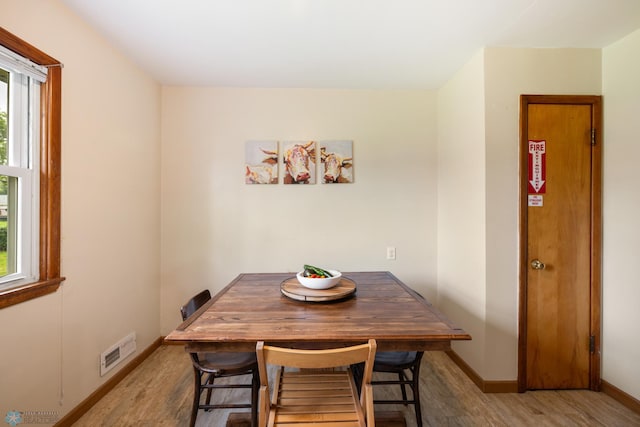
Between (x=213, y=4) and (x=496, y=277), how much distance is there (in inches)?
103

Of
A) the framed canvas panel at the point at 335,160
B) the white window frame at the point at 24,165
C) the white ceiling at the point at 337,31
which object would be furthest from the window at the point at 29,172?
the framed canvas panel at the point at 335,160

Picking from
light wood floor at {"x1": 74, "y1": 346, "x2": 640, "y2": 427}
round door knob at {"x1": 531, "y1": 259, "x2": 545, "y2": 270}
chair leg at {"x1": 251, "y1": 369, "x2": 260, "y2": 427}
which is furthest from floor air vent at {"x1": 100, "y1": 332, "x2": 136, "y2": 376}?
A: round door knob at {"x1": 531, "y1": 259, "x2": 545, "y2": 270}

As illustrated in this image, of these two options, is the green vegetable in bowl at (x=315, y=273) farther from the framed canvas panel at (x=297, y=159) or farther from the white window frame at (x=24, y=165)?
the white window frame at (x=24, y=165)

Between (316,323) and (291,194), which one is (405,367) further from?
(291,194)

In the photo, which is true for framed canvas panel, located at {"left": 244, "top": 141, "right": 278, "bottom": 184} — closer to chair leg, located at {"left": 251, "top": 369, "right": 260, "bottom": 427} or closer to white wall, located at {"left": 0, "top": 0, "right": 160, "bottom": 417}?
white wall, located at {"left": 0, "top": 0, "right": 160, "bottom": 417}

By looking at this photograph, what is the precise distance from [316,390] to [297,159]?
1947 millimetres

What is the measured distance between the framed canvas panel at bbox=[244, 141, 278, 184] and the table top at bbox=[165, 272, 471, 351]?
4.08 feet

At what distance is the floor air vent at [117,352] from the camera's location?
6.18 ft

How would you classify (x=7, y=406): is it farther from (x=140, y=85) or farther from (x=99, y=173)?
(x=140, y=85)

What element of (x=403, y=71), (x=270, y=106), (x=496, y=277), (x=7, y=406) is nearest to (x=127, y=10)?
(x=270, y=106)

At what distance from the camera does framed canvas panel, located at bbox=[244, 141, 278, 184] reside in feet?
8.54

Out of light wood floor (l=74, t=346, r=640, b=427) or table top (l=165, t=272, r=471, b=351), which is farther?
light wood floor (l=74, t=346, r=640, b=427)

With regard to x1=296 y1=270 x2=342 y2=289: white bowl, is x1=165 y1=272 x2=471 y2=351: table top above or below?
below

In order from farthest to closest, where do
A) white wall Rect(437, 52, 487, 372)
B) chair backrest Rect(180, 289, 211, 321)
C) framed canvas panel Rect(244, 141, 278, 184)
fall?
framed canvas panel Rect(244, 141, 278, 184), white wall Rect(437, 52, 487, 372), chair backrest Rect(180, 289, 211, 321)
